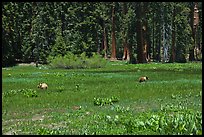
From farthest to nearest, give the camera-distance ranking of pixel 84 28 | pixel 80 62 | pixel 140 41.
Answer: pixel 84 28 → pixel 140 41 → pixel 80 62

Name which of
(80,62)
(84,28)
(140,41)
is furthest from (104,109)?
(84,28)

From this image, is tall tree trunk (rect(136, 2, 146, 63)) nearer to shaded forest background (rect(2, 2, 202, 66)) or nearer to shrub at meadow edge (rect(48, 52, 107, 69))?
shrub at meadow edge (rect(48, 52, 107, 69))

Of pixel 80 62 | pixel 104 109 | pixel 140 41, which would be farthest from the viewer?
pixel 140 41

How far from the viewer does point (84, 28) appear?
76.6 meters

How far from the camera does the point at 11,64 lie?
6294 cm

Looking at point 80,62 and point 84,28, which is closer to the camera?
point 80,62

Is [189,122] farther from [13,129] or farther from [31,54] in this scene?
[31,54]

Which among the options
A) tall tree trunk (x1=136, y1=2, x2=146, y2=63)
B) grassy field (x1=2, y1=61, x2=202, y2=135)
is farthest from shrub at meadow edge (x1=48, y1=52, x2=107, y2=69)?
grassy field (x1=2, y1=61, x2=202, y2=135)

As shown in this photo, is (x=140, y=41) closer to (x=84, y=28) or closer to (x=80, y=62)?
(x=80, y=62)

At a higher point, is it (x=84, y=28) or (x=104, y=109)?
(x=84, y=28)

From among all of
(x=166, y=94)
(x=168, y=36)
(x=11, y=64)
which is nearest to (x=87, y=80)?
(x=166, y=94)

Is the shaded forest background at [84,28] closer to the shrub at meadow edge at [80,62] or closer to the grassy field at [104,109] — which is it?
the shrub at meadow edge at [80,62]

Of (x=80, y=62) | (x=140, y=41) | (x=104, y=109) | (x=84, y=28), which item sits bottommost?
(x=104, y=109)

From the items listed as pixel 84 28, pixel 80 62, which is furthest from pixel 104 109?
A: pixel 84 28
